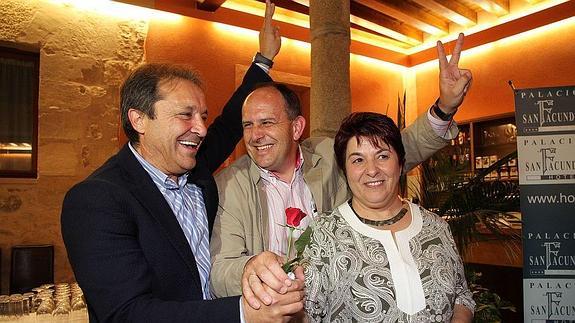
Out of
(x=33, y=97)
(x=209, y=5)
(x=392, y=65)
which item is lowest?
(x=33, y=97)

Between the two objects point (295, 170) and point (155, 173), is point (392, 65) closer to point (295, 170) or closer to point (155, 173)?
point (295, 170)

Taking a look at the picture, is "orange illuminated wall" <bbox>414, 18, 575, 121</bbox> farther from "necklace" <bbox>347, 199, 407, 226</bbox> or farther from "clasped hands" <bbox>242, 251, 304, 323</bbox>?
"clasped hands" <bbox>242, 251, 304, 323</bbox>

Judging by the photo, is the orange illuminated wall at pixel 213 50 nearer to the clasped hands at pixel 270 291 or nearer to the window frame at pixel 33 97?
the window frame at pixel 33 97

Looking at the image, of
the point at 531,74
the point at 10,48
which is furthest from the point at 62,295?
the point at 531,74

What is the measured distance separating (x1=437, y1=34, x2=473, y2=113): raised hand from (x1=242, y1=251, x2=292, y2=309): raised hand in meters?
1.45

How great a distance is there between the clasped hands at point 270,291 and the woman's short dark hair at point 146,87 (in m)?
0.87

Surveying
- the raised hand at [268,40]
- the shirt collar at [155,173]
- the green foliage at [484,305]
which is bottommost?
the green foliage at [484,305]

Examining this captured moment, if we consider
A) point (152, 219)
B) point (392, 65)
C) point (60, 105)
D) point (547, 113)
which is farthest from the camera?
point (392, 65)

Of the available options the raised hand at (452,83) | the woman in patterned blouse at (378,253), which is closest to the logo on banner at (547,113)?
the raised hand at (452,83)

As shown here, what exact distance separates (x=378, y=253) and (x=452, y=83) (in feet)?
3.36

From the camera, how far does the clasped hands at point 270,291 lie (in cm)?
109

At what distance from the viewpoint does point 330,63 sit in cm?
340

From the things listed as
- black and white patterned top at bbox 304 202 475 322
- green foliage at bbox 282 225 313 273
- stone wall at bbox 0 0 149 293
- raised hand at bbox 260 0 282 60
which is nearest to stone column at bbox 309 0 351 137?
raised hand at bbox 260 0 282 60

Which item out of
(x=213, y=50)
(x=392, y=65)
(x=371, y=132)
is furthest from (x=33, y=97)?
(x=392, y=65)
